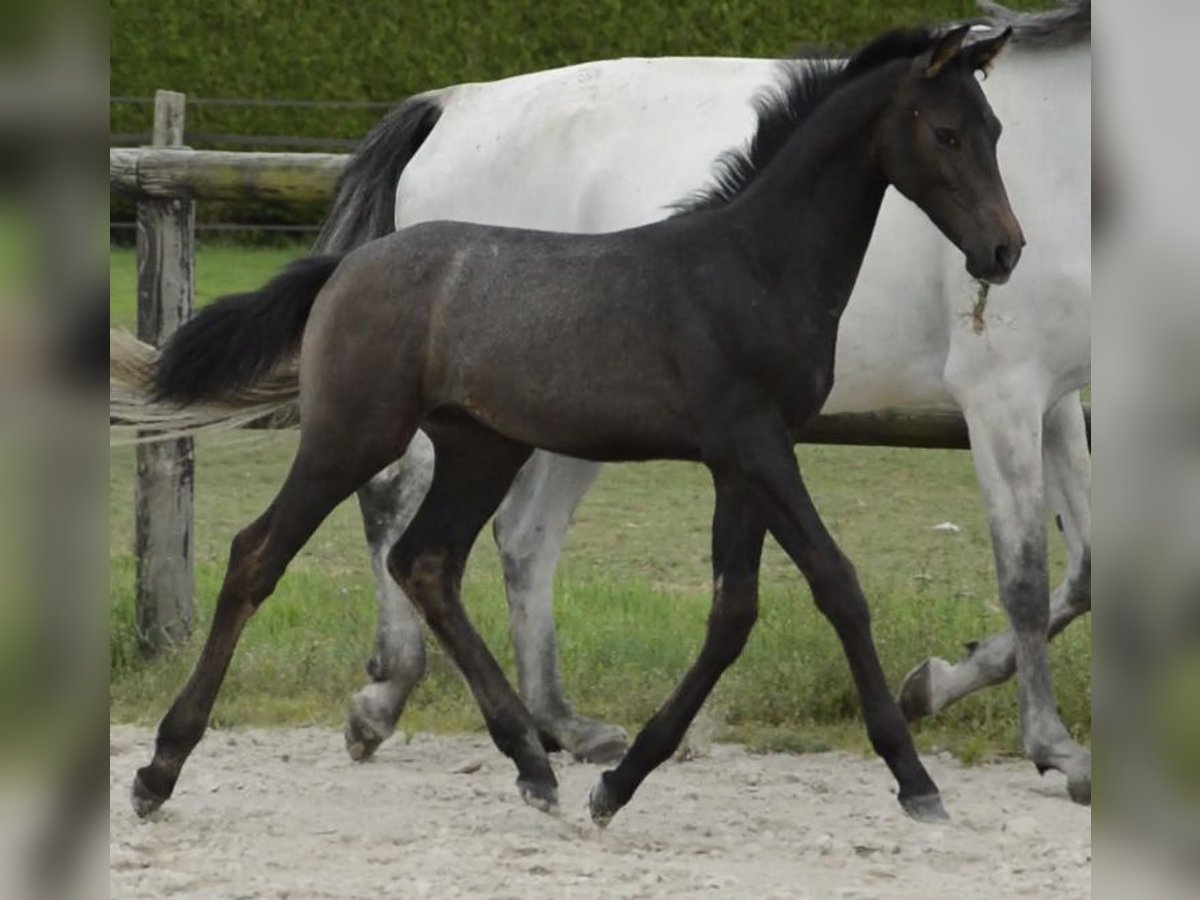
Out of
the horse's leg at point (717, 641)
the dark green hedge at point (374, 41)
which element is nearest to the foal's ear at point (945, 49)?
the horse's leg at point (717, 641)

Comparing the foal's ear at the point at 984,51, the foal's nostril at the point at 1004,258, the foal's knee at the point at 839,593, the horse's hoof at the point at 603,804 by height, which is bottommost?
the horse's hoof at the point at 603,804

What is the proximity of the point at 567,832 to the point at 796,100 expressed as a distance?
165cm

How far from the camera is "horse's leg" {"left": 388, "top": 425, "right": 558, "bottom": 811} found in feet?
13.7

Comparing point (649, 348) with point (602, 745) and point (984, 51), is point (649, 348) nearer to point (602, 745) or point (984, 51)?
point (984, 51)

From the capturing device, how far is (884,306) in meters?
4.89

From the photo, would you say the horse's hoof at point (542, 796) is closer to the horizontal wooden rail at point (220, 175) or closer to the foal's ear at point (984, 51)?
the foal's ear at point (984, 51)

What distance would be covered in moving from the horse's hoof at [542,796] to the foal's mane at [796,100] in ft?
4.30

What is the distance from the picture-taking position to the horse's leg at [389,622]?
488cm

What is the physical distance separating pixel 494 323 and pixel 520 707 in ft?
2.87

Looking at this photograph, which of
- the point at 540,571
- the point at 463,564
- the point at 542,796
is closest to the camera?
the point at 542,796

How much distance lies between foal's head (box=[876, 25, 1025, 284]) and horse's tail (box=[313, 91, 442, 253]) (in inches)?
82.7

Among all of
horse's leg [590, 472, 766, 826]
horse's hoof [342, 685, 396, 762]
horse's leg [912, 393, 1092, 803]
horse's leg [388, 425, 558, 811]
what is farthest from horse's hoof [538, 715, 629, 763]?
horse's leg [912, 393, 1092, 803]

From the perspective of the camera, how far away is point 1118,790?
0.89m

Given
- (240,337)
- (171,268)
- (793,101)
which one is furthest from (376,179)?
(793,101)
